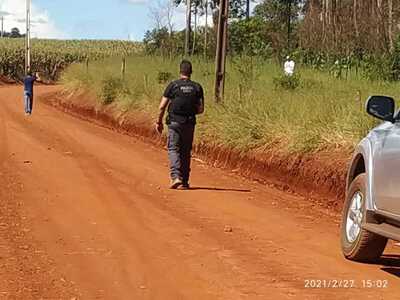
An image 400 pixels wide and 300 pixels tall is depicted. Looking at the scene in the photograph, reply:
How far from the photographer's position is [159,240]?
9406 mm

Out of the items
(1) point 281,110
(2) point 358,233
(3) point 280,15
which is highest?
(3) point 280,15

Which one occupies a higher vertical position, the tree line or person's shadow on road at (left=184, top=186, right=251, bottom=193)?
the tree line

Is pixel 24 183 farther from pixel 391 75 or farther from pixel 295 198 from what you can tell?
pixel 391 75

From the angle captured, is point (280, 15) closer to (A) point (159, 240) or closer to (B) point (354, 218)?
(A) point (159, 240)

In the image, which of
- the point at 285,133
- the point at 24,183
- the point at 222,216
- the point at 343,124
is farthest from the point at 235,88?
the point at 222,216

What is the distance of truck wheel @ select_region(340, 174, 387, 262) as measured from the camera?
26.6ft

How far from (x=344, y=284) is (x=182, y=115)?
6.88 m

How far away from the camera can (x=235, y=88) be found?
21.5 meters

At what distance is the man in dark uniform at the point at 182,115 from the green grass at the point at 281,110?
2.27 m

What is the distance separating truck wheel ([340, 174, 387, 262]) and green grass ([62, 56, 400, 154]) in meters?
5.12

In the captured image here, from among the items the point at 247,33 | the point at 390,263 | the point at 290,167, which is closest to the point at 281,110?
the point at 290,167

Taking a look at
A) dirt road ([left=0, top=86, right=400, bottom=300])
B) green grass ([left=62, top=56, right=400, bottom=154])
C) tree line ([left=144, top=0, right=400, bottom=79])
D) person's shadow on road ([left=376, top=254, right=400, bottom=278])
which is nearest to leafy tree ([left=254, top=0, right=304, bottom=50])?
tree line ([left=144, top=0, right=400, bottom=79])

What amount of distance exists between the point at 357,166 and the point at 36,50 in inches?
3136

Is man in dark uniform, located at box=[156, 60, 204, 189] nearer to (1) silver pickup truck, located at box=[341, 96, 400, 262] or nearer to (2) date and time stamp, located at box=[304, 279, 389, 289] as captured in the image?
(1) silver pickup truck, located at box=[341, 96, 400, 262]
